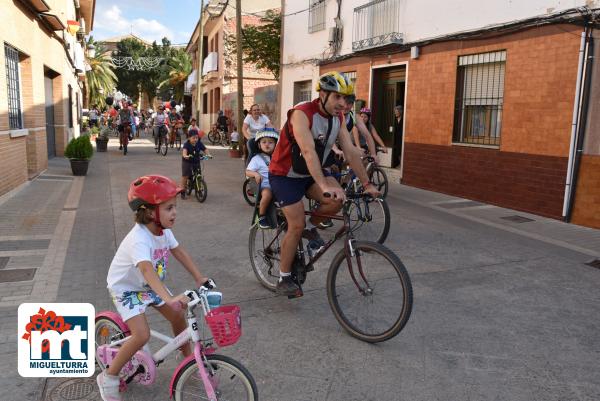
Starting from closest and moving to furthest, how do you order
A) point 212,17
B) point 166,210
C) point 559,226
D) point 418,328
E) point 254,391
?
point 254,391 → point 166,210 → point 418,328 → point 559,226 → point 212,17

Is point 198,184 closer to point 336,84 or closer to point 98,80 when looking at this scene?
point 336,84

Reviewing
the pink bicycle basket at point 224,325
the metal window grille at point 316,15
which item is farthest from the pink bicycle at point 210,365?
the metal window grille at point 316,15

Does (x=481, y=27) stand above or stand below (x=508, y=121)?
above

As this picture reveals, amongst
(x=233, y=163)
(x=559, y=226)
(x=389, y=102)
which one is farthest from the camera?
(x=233, y=163)

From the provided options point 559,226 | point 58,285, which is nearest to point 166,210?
point 58,285

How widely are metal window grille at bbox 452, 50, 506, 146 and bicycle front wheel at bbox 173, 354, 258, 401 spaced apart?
28.3 feet

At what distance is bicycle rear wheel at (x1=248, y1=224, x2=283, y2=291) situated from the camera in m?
4.81

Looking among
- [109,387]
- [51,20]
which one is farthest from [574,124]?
[51,20]

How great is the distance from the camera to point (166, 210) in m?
2.76

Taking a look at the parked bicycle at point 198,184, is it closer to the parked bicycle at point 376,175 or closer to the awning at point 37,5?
the parked bicycle at point 376,175

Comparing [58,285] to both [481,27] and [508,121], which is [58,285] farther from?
[481,27]

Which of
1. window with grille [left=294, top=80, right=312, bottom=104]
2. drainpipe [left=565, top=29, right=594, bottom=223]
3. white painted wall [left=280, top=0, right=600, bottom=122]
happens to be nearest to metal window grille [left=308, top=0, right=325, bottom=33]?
white painted wall [left=280, top=0, right=600, bottom=122]

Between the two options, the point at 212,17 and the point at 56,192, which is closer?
the point at 56,192

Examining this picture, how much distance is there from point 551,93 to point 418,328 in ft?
20.0
